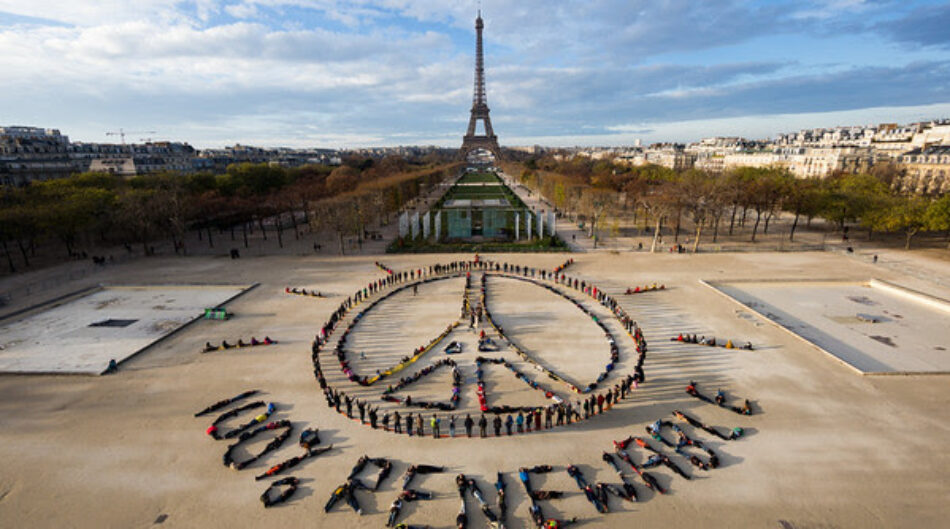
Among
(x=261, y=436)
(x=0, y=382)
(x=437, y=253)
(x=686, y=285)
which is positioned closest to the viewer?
(x=261, y=436)

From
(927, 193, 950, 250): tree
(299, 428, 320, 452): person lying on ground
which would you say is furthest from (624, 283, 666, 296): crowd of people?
(927, 193, 950, 250): tree

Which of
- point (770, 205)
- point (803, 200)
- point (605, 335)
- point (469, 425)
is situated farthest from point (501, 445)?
point (803, 200)

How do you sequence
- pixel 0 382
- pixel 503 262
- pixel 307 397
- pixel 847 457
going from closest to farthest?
pixel 847 457
pixel 307 397
pixel 0 382
pixel 503 262

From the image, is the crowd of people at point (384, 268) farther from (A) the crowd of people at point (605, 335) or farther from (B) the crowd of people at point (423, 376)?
→ (B) the crowd of people at point (423, 376)

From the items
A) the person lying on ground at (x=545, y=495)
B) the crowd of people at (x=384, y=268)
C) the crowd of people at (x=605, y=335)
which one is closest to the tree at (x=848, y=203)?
the crowd of people at (x=605, y=335)

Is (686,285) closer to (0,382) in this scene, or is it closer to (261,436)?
(261,436)

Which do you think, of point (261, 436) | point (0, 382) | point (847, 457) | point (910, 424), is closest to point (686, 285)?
point (910, 424)
